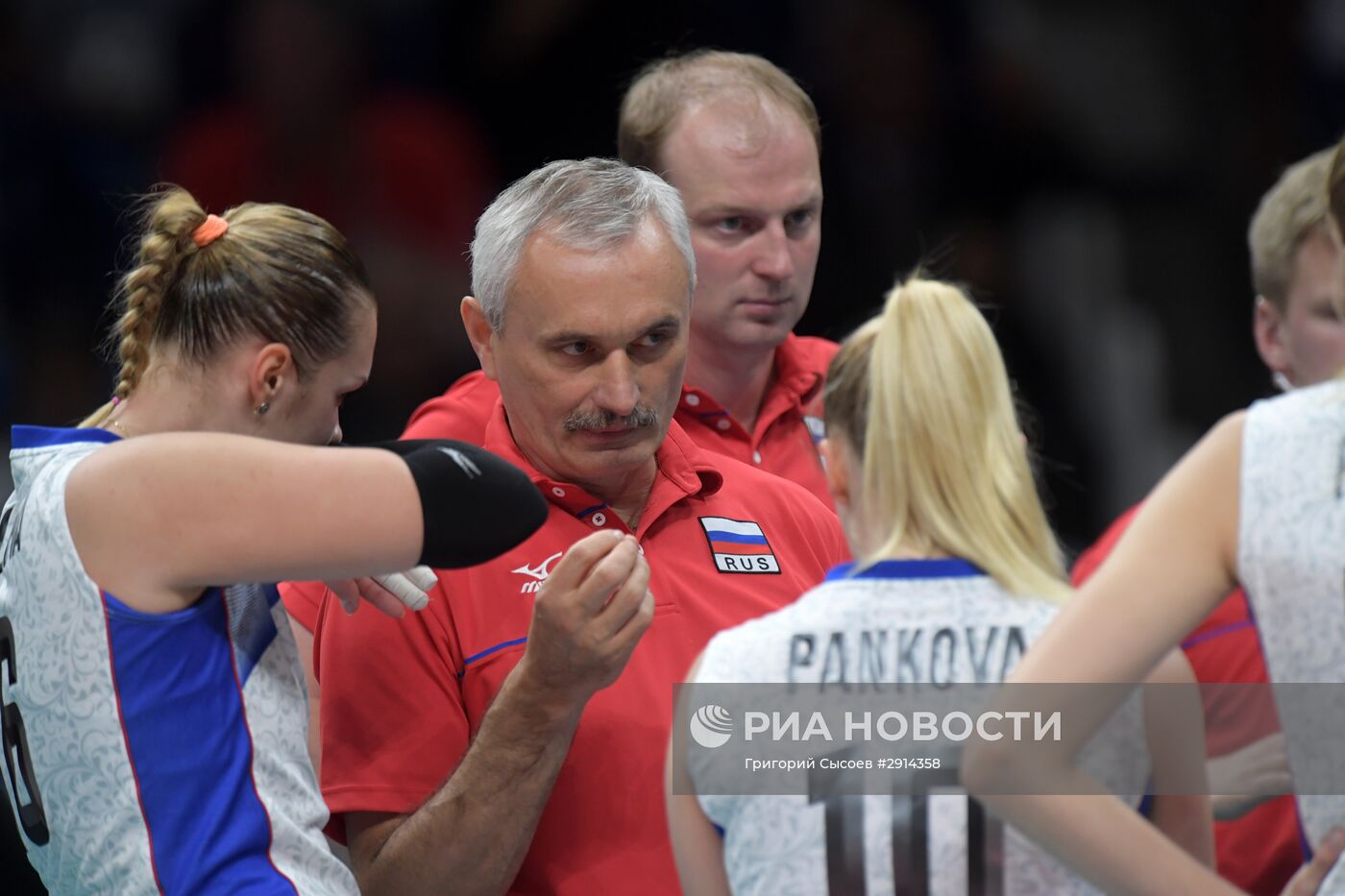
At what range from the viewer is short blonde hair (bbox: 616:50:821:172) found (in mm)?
3783

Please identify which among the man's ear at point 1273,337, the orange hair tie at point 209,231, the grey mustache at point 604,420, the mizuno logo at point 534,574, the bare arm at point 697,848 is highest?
the orange hair tie at point 209,231

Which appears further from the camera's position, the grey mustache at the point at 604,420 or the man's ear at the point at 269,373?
the grey mustache at the point at 604,420

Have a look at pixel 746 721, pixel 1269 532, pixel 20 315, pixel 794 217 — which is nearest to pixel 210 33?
pixel 20 315

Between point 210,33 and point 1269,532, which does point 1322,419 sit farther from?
point 210,33

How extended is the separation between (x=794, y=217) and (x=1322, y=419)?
202cm

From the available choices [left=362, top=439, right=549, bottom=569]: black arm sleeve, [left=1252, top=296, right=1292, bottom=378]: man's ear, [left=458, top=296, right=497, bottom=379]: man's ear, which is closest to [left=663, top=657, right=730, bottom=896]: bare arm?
[left=362, top=439, right=549, bottom=569]: black arm sleeve

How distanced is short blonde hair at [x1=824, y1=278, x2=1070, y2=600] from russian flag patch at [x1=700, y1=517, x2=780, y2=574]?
0.73 metres

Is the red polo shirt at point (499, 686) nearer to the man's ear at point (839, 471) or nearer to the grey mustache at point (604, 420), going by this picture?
the grey mustache at point (604, 420)

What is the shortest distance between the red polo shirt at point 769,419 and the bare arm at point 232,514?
4.34 feet

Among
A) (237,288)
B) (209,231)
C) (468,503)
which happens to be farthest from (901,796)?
(209,231)

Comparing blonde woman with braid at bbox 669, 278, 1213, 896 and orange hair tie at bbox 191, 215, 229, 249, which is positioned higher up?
orange hair tie at bbox 191, 215, 229, 249

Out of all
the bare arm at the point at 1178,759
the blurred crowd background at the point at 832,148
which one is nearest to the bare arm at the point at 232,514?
the bare arm at the point at 1178,759

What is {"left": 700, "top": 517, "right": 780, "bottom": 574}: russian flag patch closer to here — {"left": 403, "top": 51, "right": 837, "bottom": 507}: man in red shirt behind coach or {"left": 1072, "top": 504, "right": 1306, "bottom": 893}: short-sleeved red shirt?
{"left": 1072, "top": 504, "right": 1306, "bottom": 893}: short-sleeved red shirt

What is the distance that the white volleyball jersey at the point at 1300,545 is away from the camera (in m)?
1.77
